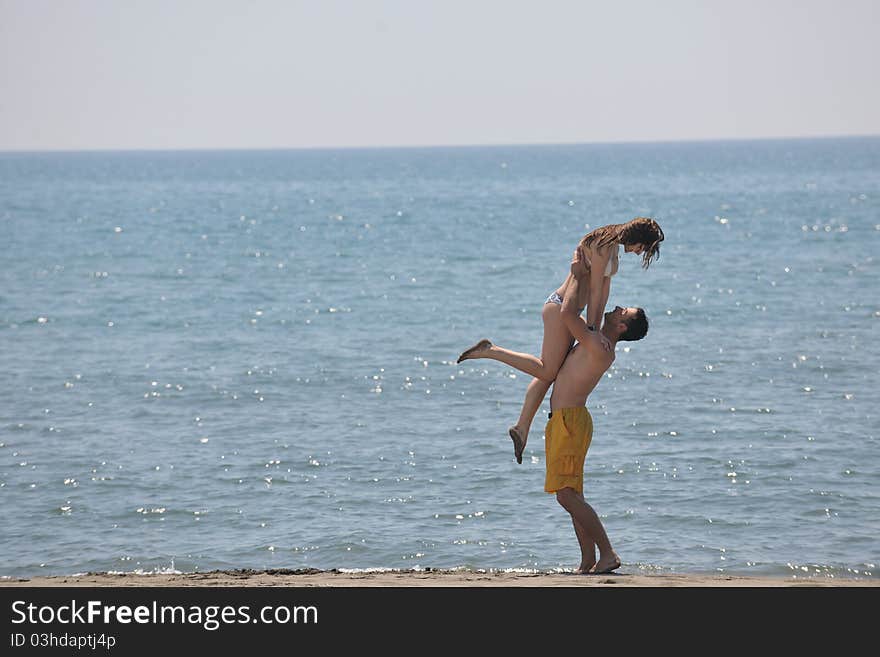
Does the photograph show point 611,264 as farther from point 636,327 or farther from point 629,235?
point 636,327

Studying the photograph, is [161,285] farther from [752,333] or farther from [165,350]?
[752,333]

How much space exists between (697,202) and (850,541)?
64.1m

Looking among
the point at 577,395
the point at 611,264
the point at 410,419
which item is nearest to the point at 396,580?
the point at 577,395

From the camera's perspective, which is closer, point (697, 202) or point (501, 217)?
point (501, 217)

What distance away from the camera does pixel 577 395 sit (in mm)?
7926

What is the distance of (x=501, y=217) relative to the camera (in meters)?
60.7

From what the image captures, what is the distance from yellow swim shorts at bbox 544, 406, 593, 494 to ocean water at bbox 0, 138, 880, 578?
2.22 metres

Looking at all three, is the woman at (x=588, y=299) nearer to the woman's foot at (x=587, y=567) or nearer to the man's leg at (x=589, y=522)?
the man's leg at (x=589, y=522)

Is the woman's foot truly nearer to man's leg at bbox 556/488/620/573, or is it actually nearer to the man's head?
man's leg at bbox 556/488/620/573

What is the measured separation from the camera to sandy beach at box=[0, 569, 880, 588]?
7527 millimetres
